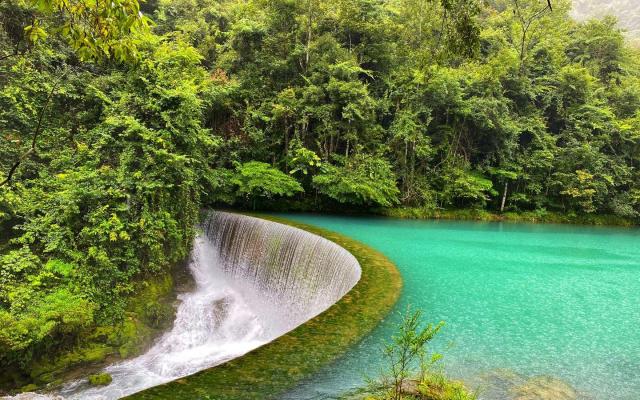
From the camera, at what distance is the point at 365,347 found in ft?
13.5

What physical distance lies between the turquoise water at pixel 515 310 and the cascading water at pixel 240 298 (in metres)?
1.64

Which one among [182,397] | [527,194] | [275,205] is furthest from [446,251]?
[527,194]

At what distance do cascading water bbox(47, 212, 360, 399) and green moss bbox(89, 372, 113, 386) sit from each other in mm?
83

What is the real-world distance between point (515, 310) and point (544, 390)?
8.40ft

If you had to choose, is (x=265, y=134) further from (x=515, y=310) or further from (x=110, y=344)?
(x=515, y=310)

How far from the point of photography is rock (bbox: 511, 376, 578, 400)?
11.3ft

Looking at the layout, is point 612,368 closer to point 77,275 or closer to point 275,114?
point 77,275

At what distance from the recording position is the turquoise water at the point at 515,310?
3.77 meters

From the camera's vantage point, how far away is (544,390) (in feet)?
11.7

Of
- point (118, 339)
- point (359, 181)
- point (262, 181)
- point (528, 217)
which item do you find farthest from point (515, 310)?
point (528, 217)

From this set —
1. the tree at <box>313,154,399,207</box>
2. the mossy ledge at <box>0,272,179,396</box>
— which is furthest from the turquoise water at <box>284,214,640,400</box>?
the mossy ledge at <box>0,272,179,396</box>

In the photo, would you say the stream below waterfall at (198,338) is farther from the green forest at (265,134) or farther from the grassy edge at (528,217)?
the grassy edge at (528,217)

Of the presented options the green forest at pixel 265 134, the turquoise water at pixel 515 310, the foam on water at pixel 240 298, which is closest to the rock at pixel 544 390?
the turquoise water at pixel 515 310

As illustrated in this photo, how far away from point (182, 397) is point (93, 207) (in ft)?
→ 15.8
